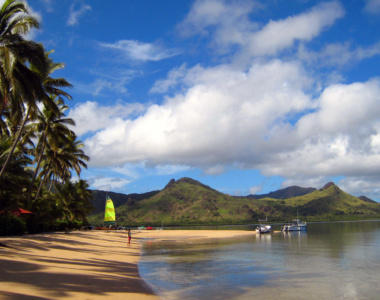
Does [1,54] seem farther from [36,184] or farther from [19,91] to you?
[36,184]

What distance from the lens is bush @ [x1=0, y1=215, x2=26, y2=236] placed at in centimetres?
2869

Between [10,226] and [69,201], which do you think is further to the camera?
[69,201]

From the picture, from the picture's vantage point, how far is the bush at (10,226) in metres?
28.7

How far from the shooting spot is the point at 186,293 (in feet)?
48.1

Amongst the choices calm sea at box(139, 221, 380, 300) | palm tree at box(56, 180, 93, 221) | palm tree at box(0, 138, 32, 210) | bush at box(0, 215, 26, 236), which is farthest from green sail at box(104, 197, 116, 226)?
calm sea at box(139, 221, 380, 300)

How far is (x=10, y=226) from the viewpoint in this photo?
29.2 m

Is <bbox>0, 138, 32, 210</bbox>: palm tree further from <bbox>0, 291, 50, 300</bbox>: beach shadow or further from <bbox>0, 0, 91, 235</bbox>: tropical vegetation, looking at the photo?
<bbox>0, 291, 50, 300</bbox>: beach shadow

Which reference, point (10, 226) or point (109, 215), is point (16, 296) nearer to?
point (10, 226)

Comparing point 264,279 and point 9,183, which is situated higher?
point 9,183

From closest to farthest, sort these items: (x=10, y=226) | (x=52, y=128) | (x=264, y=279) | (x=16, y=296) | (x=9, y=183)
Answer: (x=16, y=296)
(x=264, y=279)
(x=9, y=183)
(x=10, y=226)
(x=52, y=128)

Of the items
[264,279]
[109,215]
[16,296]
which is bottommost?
[264,279]

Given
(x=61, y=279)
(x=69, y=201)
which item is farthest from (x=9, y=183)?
(x=69, y=201)

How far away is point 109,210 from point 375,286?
75054 millimetres

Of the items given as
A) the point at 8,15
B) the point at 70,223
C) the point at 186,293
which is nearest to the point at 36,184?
the point at 70,223
